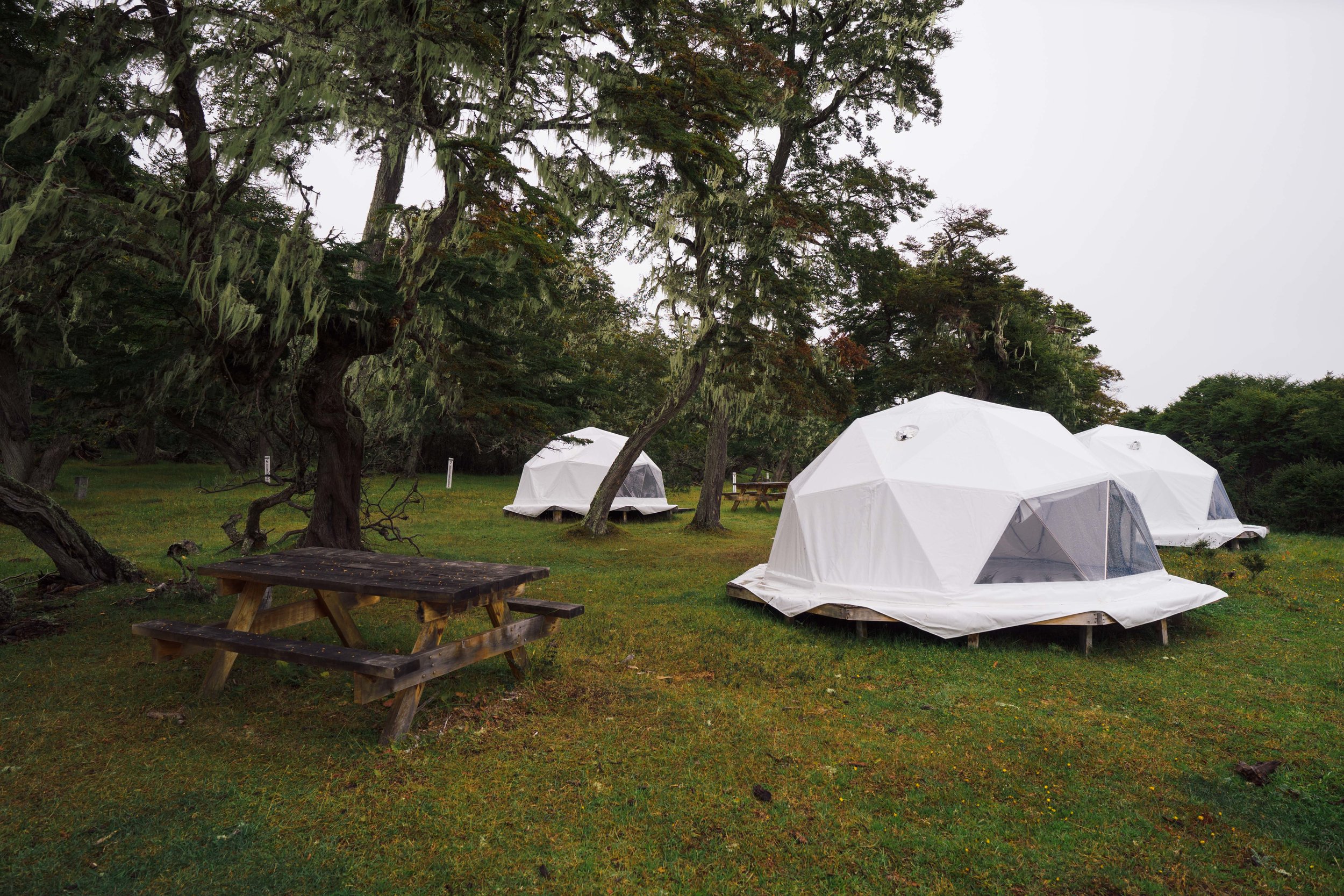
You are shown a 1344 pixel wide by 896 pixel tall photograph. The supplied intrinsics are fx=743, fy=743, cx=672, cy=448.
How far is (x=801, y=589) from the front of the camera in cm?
826

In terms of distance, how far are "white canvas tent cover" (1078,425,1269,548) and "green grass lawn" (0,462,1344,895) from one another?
8418 mm

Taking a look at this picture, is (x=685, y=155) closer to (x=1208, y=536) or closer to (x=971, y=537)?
(x=971, y=537)

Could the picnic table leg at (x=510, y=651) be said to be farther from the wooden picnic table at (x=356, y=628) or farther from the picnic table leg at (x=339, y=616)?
the picnic table leg at (x=339, y=616)

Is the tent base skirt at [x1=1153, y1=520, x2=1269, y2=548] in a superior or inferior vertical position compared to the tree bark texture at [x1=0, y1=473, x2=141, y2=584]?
superior

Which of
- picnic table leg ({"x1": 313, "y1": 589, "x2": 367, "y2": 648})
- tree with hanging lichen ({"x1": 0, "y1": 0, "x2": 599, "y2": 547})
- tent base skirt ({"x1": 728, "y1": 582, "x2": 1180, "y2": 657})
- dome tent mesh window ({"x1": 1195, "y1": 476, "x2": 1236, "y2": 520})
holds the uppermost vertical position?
tree with hanging lichen ({"x1": 0, "y1": 0, "x2": 599, "y2": 547})

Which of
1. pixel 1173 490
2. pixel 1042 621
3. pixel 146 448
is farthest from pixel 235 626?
pixel 146 448

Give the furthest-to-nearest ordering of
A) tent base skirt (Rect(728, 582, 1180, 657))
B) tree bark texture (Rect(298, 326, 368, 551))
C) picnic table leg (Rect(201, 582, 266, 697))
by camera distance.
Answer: tree bark texture (Rect(298, 326, 368, 551)) < tent base skirt (Rect(728, 582, 1180, 657)) < picnic table leg (Rect(201, 582, 266, 697))

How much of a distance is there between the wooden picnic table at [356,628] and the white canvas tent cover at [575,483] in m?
13.2

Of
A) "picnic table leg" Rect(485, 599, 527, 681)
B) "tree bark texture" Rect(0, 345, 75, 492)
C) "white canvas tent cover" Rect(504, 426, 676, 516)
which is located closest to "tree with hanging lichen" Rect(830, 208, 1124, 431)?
"white canvas tent cover" Rect(504, 426, 676, 516)

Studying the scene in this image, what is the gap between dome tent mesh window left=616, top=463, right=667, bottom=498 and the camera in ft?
66.4

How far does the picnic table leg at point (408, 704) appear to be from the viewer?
14.6ft

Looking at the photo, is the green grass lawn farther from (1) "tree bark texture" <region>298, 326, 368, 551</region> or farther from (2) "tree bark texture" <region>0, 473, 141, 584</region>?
(1) "tree bark texture" <region>298, 326, 368, 551</region>

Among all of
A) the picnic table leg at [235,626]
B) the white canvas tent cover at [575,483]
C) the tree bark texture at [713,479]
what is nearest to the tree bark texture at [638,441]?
the tree bark texture at [713,479]

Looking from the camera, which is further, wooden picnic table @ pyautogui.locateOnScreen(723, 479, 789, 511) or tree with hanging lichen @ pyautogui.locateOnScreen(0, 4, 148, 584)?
wooden picnic table @ pyautogui.locateOnScreen(723, 479, 789, 511)
